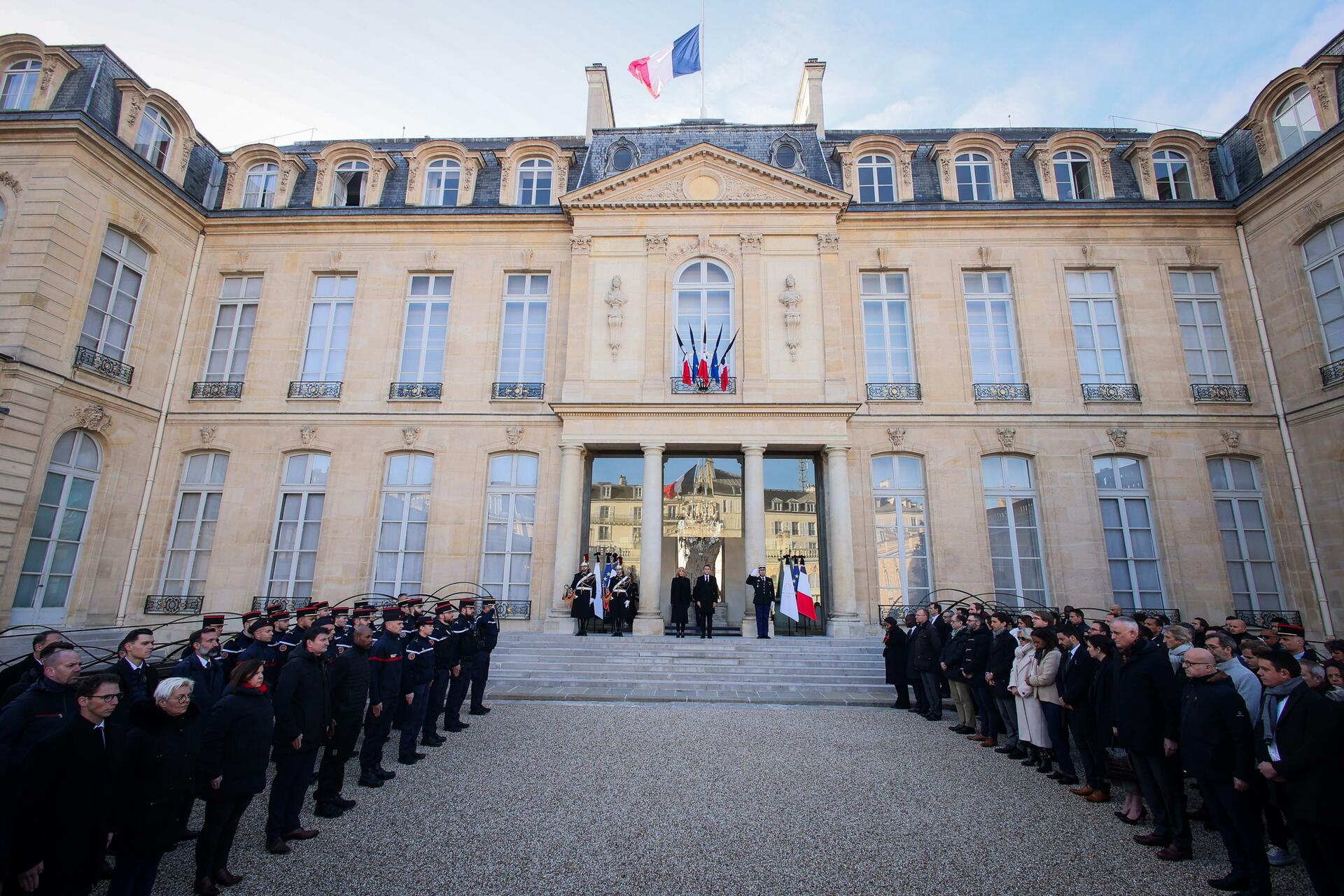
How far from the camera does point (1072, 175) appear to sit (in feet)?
49.5

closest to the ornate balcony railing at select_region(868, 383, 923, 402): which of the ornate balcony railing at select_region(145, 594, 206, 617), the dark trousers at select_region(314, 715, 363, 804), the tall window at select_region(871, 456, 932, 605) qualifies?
the tall window at select_region(871, 456, 932, 605)

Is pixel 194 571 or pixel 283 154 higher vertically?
pixel 283 154

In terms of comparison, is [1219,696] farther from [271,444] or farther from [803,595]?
[271,444]

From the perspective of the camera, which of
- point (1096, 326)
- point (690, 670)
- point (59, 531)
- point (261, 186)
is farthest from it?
point (261, 186)

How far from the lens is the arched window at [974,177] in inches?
595

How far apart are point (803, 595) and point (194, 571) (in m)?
12.9

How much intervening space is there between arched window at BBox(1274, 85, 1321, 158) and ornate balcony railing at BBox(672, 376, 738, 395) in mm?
12079

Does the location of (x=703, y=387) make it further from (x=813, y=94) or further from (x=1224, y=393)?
(x=1224, y=393)

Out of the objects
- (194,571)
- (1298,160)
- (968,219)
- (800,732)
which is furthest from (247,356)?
(1298,160)

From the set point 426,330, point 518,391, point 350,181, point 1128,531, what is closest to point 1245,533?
point 1128,531

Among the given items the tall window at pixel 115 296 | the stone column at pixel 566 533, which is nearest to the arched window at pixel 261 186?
the tall window at pixel 115 296

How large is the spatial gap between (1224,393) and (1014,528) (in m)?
5.37

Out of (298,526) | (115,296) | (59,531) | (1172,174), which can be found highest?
(1172,174)

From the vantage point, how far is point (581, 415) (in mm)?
13719
